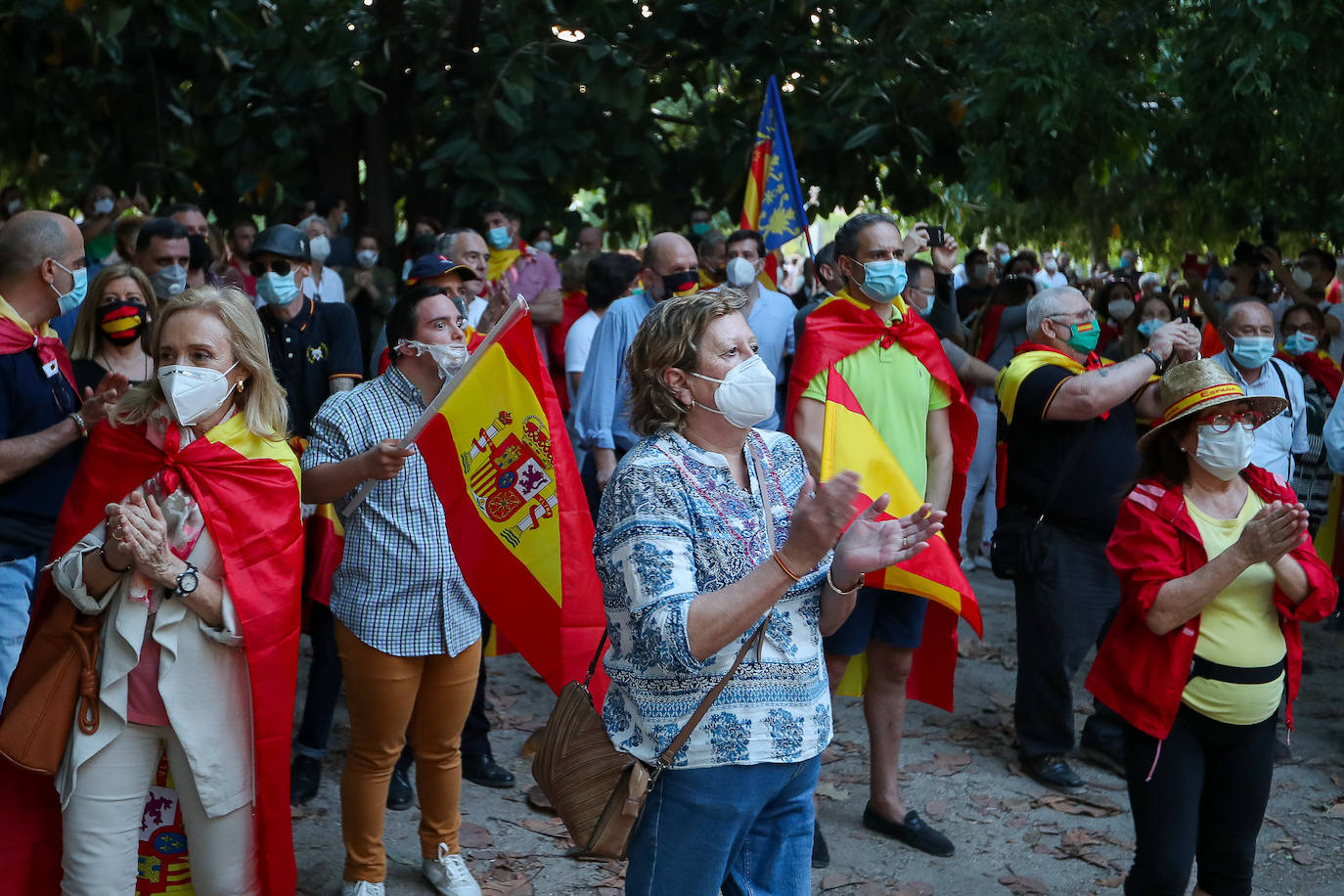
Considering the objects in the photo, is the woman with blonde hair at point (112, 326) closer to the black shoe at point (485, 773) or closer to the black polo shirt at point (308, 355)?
the black polo shirt at point (308, 355)

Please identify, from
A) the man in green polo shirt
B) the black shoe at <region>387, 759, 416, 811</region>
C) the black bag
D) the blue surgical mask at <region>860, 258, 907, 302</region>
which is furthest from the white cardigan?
the black bag

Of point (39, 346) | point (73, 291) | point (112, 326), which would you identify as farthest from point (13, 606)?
point (73, 291)

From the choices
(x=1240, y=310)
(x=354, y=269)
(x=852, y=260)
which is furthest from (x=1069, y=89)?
(x=354, y=269)

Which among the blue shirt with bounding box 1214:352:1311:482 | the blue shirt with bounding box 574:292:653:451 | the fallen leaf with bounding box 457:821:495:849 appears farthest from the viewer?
the blue shirt with bounding box 1214:352:1311:482

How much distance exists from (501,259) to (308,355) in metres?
3.27

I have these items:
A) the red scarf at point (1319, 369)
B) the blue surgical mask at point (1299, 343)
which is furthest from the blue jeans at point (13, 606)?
the blue surgical mask at point (1299, 343)

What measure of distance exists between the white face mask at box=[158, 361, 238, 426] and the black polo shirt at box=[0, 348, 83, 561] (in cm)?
108

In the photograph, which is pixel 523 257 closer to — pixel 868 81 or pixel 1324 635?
pixel 868 81

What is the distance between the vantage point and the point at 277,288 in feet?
19.1

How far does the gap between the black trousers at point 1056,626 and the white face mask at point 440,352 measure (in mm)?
2763

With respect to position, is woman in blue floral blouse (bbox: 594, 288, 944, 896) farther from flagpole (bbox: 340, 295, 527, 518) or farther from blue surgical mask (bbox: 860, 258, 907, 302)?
blue surgical mask (bbox: 860, 258, 907, 302)

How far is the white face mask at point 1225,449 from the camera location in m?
3.92

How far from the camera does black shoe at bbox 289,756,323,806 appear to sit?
5.47 metres

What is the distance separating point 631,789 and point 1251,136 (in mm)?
7228
